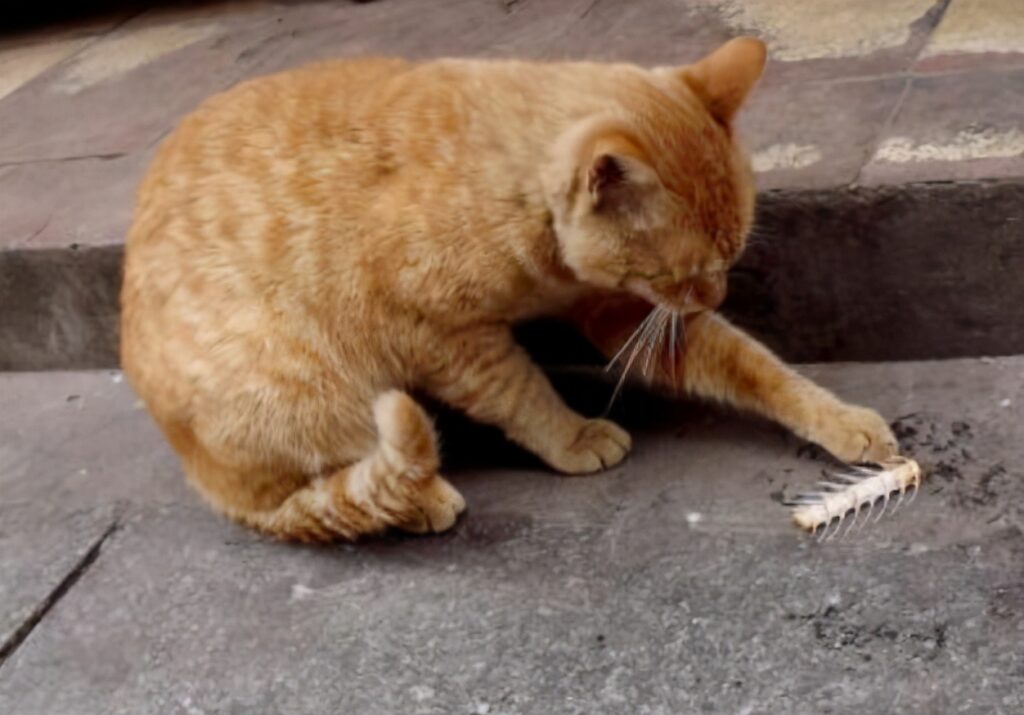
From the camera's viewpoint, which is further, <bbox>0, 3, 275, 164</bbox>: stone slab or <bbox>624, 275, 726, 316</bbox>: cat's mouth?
<bbox>0, 3, 275, 164</bbox>: stone slab

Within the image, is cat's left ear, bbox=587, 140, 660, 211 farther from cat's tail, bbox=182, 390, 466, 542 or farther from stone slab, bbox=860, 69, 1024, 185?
stone slab, bbox=860, 69, 1024, 185

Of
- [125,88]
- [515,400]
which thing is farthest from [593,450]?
[125,88]

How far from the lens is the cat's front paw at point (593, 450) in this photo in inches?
95.0

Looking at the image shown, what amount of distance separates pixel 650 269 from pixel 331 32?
7.06 feet

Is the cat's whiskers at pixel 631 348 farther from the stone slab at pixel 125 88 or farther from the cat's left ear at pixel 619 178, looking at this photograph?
the stone slab at pixel 125 88

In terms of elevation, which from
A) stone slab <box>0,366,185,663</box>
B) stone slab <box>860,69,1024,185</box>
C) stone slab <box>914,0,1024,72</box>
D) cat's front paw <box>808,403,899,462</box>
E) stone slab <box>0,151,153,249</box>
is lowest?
stone slab <box>0,366,185,663</box>

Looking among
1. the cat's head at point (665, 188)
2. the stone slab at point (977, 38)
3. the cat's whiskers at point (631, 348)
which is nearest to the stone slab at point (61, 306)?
the cat's whiskers at point (631, 348)

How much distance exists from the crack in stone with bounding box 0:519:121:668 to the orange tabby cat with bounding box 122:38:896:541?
9.5 inches

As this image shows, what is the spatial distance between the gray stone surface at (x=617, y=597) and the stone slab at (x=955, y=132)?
363mm

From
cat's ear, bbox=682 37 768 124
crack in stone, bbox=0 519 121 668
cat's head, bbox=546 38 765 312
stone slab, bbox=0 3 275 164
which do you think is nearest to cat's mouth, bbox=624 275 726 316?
cat's head, bbox=546 38 765 312

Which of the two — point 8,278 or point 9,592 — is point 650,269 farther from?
point 8,278

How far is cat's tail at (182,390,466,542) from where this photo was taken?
6.97 feet

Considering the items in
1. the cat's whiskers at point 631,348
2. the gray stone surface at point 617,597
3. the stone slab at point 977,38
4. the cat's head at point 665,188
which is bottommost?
the gray stone surface at point 617,597

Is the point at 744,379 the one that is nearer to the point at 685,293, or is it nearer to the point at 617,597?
the point at 685,293
